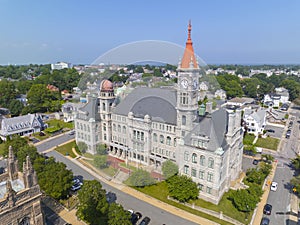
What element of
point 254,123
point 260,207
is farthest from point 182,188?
point 254,123

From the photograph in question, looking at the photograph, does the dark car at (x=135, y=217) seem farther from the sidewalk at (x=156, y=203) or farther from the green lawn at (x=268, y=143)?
the green lawn at (x=268, y=143)

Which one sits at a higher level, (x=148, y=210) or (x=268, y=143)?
(x=268, y=143)

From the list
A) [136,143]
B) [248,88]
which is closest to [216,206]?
[136,143]

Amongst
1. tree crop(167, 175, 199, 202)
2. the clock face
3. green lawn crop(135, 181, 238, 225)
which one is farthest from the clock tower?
green lawn crop(135, 181, 238, 225)

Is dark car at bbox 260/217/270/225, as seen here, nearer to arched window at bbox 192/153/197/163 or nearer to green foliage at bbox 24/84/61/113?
arched window at bbox 192/153/197/163

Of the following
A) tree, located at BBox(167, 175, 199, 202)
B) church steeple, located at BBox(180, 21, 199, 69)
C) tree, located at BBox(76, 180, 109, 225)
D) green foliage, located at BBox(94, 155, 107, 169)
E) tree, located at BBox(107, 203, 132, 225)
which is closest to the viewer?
tree, located at BBox(107, 203, 132, 225)

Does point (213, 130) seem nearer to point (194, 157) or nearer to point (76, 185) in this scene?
point (194, 157)
